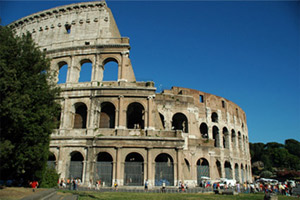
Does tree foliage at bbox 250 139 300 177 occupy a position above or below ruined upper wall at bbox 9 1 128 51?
below

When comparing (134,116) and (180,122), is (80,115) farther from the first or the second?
(180,122)

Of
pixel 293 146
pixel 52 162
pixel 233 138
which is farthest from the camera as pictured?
pixel 293 146

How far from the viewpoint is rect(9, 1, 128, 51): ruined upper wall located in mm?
23516

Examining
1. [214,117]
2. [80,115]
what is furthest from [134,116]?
[214,117]

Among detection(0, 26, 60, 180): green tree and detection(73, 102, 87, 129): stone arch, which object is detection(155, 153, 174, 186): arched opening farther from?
detection(0, 26, 60, 180): green tree

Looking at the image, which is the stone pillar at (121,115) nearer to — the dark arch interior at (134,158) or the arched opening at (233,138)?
the dark arch interior at (134,158)

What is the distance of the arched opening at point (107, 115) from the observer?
21609 millimetres

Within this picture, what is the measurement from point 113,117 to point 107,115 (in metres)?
0.60

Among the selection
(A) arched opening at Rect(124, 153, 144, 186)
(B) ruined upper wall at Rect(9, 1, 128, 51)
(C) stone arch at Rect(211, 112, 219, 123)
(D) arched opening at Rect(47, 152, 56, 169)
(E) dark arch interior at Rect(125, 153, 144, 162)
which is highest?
(B) ruined upper wall at Rect(9, 1, 128, 51)

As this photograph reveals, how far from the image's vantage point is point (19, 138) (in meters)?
12.0

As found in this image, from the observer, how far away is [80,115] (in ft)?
72.7

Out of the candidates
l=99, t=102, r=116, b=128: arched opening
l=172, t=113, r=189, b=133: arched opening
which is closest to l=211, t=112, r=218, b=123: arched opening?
l=172, t=113, r=189, b=133: arched opening

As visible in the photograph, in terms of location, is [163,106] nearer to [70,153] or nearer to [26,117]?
[70,153]

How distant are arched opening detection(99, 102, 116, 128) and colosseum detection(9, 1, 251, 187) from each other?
0.31 feet
